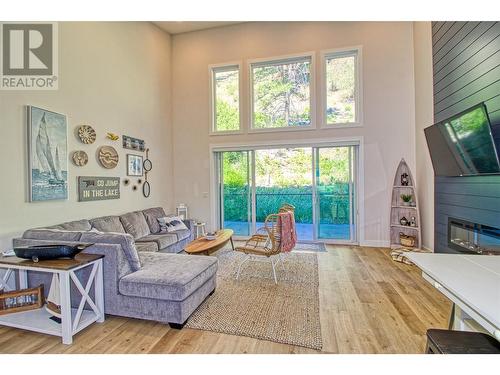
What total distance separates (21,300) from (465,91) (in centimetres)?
530

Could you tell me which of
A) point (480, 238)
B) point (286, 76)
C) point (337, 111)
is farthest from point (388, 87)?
point (480, 238)

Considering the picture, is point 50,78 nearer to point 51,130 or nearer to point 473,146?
point 51,130

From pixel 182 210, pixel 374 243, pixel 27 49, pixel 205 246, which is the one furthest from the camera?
pixel 182 210

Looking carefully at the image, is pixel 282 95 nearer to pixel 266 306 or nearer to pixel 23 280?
pixel 266 306

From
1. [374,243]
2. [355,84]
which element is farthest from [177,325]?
[355,84]

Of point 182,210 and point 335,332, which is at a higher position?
point 182,210

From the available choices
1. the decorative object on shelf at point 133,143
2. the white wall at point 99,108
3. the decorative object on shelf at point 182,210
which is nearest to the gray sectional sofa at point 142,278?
the white wall at point 99,108

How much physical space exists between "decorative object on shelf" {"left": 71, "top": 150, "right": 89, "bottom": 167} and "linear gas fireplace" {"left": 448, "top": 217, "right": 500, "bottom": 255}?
5197mm

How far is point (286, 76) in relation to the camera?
5312 millimetres

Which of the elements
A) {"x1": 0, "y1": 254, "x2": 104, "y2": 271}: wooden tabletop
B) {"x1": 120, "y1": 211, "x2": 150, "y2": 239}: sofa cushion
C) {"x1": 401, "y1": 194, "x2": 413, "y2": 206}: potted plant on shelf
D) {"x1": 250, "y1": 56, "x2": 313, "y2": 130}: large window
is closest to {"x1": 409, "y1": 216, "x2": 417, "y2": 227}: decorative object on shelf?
{"x1": 401, "y1": 194, "x2": 413, "y2": 206}: potted plant on shelf

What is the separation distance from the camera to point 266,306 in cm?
254

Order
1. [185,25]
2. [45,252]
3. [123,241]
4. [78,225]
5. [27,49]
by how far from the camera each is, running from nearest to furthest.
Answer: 1. [45,252]
2. [123,241]
3. [27,49]
4. [78,225]
5. [185,25]

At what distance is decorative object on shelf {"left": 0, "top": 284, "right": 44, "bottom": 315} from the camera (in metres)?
2.23
